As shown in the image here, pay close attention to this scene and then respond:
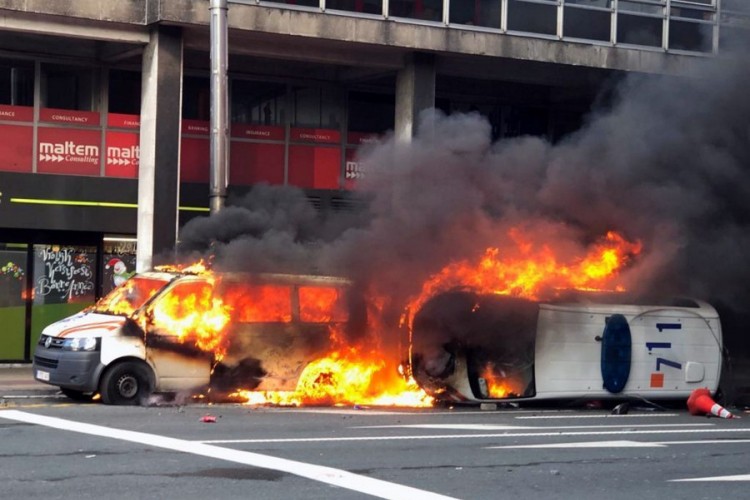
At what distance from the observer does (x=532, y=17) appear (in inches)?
882

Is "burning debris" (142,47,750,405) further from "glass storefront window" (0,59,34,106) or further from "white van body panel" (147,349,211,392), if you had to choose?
"glass storefront window" (0,59,34,106)

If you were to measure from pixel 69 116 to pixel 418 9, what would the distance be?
658 cm

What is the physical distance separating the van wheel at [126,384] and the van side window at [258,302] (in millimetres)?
1269

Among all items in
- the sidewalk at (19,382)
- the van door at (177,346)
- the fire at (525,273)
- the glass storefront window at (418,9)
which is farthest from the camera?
the glass storefront window at (418,9)

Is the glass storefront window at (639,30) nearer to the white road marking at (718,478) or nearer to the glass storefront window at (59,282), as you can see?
the glass storefront window at (59,282)

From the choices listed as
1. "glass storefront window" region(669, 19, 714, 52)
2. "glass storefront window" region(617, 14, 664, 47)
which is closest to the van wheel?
"glass storefront window" region(617, 14, 664, 47)

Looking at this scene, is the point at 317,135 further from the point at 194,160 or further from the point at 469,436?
the point at 469,436

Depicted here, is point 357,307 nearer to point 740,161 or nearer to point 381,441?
point 381,441

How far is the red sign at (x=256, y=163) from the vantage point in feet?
74.3

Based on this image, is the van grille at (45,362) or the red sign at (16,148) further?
the red sign at (16,148)

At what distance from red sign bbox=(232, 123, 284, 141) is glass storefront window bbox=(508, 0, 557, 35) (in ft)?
15.8

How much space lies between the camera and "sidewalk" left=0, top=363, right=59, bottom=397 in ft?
53.8

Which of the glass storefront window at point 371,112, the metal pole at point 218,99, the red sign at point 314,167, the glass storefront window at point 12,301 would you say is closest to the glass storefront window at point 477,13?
the glass storefront window at point 371,112

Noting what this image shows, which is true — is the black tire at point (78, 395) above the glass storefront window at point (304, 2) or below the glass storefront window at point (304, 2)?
below
